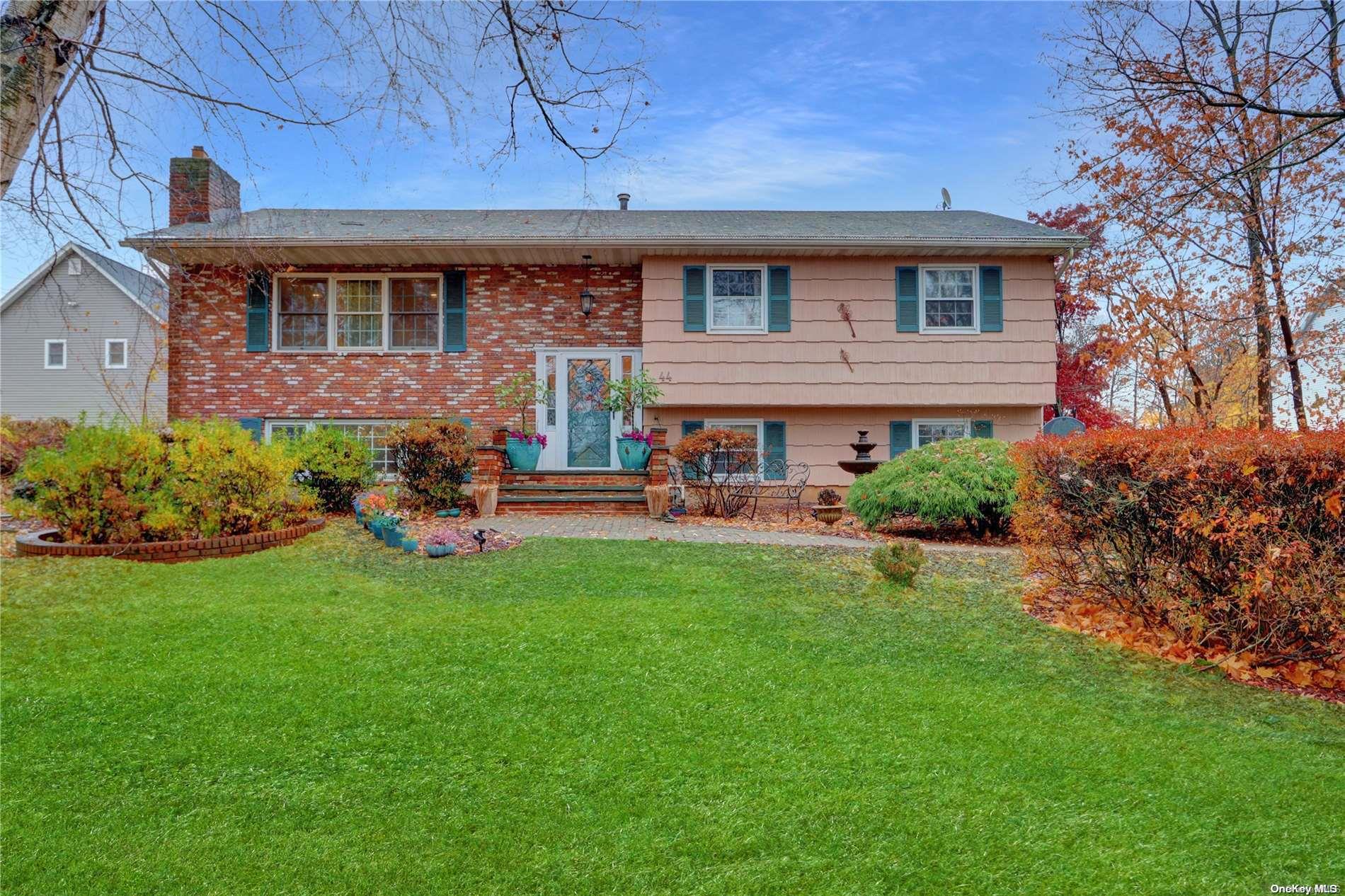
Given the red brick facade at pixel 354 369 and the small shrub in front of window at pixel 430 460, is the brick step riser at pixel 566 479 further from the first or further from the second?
the red brick facade at pixel 354 369

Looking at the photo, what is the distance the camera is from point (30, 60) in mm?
3102

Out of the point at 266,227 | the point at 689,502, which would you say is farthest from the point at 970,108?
the point at 266,227

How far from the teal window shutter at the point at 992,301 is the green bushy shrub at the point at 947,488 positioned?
388 centimetres

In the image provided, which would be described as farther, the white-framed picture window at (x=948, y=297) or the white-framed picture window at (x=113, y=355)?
the white-framed picture window at (x=113, y=355)

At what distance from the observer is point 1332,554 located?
4.29 metres

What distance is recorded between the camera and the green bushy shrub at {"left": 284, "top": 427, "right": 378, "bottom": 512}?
9.91 meters

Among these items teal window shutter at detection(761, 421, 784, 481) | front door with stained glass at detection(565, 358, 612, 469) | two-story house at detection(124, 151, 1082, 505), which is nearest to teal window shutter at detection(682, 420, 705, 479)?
two-story house at detection(124, 151, 1082, 505)

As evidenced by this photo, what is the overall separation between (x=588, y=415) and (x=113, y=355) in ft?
67.0

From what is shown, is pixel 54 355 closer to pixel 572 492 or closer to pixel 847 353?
pixel 572 492

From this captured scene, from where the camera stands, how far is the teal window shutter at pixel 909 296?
13367mm

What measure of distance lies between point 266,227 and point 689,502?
933 centimetres

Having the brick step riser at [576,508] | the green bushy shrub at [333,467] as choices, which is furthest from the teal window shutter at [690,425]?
the green bushy shrub at [333,467]

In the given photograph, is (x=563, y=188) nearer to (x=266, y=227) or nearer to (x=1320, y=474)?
(x=1320, y=474)

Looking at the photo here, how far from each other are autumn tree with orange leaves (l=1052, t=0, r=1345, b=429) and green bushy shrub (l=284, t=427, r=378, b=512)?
9750 mm
